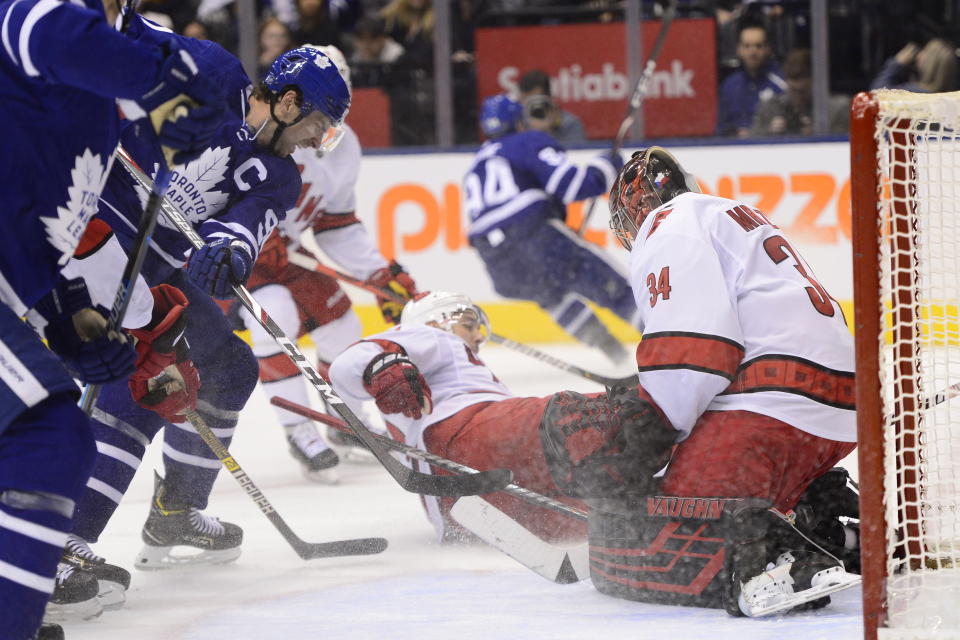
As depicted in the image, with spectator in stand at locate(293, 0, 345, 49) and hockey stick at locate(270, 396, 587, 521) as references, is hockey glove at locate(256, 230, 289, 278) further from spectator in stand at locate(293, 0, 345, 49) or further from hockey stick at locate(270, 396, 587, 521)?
spectator in stand at locate(293, 0, 345, 49)

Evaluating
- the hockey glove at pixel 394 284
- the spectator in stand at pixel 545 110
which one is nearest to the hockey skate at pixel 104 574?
the hockey glove at pixel 394 284

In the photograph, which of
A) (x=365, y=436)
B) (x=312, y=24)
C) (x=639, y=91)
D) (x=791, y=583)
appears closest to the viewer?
(x=791, y=583)

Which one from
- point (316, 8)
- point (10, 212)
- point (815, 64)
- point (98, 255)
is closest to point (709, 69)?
point (815, 64)

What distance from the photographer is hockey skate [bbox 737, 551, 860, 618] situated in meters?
2.15

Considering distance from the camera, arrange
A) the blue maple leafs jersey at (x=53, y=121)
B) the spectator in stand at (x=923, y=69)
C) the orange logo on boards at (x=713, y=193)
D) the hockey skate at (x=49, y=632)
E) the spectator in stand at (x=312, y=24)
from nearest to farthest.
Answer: the blue maple leafs jersey at (x=53, y=121) < the hockey skate at (x=49, y=632) < the orange logo on boards at (x=713, y=193) < the spectator in stand at (x=923, y=69) < the spectator in stand at (x=312, y=24)

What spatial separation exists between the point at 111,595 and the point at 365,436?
55 cm

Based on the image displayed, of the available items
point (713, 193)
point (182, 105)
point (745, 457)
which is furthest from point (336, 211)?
point (182, 105)

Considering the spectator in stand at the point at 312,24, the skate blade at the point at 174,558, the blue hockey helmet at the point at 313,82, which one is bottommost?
the skate blade at the point at 174,558

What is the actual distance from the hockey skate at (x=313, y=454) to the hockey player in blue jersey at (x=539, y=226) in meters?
1.61

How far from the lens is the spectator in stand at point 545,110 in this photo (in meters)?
5.53

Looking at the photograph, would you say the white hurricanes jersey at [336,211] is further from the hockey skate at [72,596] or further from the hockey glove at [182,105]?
the hockey glove at [182,105]

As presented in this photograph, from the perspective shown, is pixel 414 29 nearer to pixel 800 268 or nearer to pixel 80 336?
pixel 800 268

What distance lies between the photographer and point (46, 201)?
1890 mm

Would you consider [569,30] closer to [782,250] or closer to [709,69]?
[709,69]
